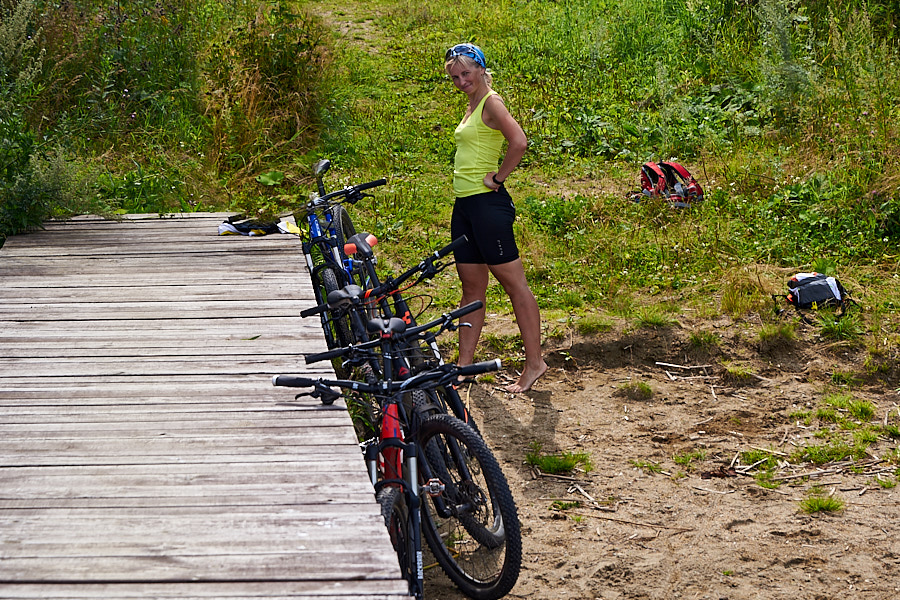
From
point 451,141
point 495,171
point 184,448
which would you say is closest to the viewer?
point 184,448

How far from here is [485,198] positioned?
18.4ft

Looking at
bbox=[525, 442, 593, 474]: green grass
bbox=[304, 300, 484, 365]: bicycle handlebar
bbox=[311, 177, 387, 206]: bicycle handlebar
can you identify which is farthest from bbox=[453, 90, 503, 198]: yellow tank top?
bbox=[304, 300, 484, 365]: bicycle handlebar

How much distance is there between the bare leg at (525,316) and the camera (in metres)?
5.68

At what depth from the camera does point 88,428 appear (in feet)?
12.9

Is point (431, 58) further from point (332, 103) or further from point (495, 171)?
point (495, 171)

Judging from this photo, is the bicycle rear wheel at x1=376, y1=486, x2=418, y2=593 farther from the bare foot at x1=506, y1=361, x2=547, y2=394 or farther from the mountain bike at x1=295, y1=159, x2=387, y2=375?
the bare foot at x1=506, y1=361, x2=547, y2=394

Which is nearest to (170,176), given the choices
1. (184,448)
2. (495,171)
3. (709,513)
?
(495,171)

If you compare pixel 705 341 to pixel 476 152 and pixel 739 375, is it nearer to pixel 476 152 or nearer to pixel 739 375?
pixel 739 375

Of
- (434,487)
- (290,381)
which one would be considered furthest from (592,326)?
(290,381)

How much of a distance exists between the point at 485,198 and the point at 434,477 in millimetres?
2106

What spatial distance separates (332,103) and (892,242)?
20.0ft

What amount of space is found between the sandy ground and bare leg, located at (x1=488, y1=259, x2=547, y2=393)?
0.15 meters

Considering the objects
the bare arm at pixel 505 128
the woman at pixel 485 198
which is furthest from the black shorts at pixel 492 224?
the bare arm at pixel 505 128

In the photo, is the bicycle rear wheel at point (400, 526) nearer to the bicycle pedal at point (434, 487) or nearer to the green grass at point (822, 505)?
the bicycle pedal at point (434, 487)
